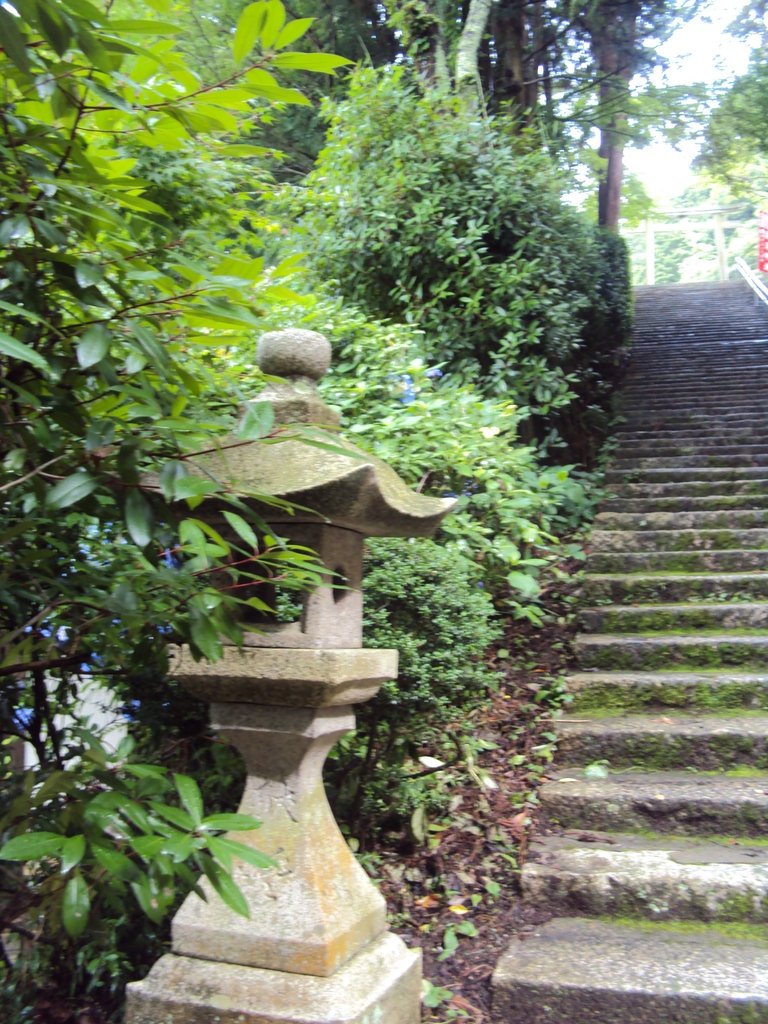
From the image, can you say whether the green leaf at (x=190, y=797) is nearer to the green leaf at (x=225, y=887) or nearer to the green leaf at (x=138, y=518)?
the green leaf at (x=225, y=887)

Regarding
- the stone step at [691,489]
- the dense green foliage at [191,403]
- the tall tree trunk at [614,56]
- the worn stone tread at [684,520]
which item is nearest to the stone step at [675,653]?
the dense green foliage at [191,403]

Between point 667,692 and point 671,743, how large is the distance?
0.33m

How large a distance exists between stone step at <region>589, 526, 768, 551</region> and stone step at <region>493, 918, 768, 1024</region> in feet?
8.24

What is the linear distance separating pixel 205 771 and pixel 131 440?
5.40 ft

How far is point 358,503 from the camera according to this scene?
1653 millimetres

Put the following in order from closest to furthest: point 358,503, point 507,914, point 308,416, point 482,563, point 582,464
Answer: point 358,503
point 308,416
point 507,914
point 482,563
point 582,464

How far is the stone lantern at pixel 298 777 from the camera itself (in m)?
1.64

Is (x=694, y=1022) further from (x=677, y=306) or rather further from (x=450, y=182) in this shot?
(x=677, y=306)

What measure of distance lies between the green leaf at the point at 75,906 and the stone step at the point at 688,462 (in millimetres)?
5160

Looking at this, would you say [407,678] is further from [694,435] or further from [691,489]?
[694,435]

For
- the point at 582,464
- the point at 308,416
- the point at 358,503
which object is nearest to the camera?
the point at 358,503

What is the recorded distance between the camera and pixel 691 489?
531cm

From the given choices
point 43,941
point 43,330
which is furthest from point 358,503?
point 43,941

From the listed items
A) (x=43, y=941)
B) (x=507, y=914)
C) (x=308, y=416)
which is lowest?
(x=507, y=914)
